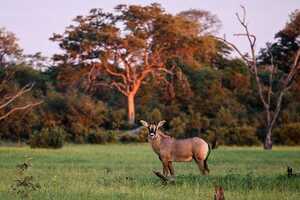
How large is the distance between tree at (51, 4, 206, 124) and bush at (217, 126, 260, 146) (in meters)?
8.22

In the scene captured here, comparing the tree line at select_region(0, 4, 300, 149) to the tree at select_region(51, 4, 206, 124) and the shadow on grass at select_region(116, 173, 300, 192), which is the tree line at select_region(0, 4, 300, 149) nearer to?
the tree at select_region(51, 4, 206, 124)

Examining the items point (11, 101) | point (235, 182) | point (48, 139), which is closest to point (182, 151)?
point (235, 182)

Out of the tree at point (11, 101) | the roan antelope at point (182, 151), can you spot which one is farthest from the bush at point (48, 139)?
the roan antelope at point (182, 151)

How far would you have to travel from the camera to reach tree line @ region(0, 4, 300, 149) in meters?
47.7

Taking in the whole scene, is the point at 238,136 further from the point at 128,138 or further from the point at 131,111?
the point at 131,111

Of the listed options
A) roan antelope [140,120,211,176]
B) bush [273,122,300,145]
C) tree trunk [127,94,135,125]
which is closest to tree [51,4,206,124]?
tree trunk [127,94,135,125]

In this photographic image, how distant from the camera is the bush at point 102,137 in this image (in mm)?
47156

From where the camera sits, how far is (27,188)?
1178 centimetres

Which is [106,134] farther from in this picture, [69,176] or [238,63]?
[69,176]

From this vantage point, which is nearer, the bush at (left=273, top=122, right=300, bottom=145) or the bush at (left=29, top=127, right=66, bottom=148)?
the bush at (left=29, top=127, right=66, bottom=148)

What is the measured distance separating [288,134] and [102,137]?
39.7ft

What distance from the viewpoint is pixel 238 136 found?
144ft

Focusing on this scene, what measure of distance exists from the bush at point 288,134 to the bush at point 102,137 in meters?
10.6

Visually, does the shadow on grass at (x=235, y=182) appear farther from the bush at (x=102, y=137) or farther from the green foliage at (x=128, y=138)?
the green foliage at (x=128, y=138)
